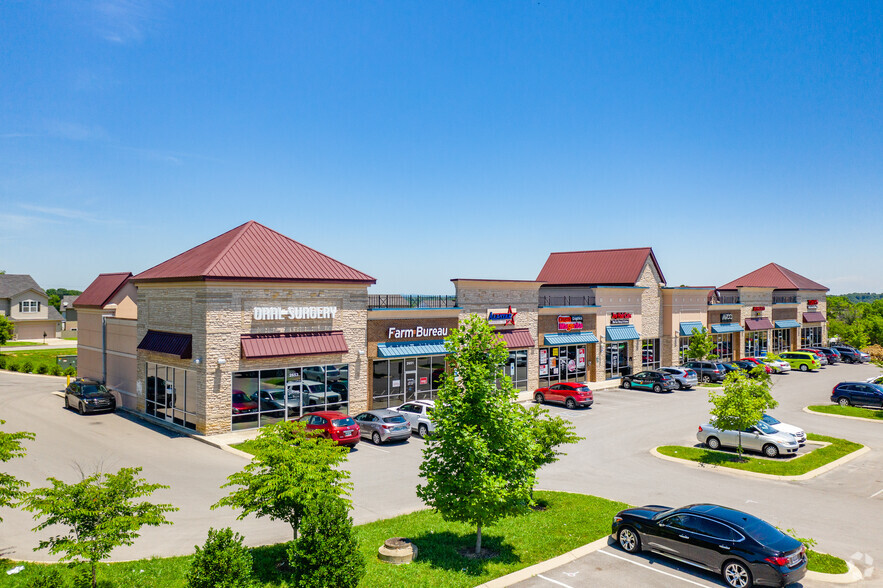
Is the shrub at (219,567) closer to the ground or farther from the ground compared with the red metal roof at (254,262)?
closer to the ground

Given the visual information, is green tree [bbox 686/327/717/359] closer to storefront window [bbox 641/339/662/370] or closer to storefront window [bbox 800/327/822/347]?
storefront window [bbox 641/339/662/370]

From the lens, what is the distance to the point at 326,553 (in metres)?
10.6

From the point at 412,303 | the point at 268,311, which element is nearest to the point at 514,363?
the point at 412,303

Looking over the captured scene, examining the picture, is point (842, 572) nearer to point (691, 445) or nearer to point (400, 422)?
point (691, 445)

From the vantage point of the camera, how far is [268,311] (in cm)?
2770

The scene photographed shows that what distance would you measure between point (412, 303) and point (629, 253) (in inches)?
1044

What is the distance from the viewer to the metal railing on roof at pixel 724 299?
58453mm

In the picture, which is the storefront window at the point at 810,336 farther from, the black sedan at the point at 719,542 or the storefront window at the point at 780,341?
the black sedan at the point at 719,542

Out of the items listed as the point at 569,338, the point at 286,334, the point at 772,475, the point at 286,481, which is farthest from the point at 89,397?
the point at 772,475

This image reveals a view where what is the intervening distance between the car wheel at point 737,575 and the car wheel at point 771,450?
14.1 metres

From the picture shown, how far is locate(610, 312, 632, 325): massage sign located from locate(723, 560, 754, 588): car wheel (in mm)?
35620

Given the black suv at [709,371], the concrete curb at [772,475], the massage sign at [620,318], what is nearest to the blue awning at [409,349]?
the concrete curb at [772,475]

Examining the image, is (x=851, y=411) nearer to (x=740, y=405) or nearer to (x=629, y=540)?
(x=740, y=405)

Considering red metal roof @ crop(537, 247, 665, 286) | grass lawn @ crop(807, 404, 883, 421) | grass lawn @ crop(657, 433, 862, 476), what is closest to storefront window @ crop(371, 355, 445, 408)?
grass lawn @ crop(657, 433, 862, 476)
